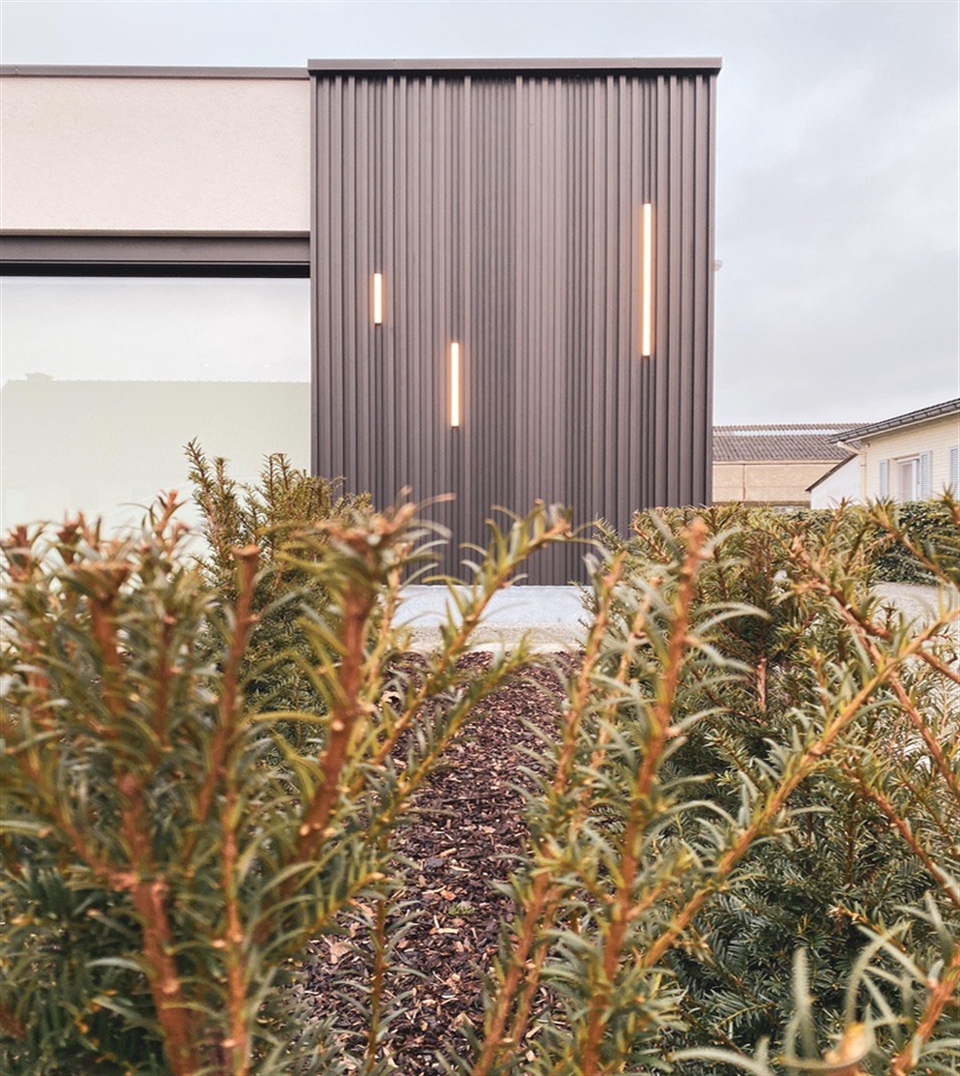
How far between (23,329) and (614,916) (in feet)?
29.8

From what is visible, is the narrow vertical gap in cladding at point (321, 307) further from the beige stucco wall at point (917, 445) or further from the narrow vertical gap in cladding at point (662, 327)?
the beige stucco wall at point (917, 445)

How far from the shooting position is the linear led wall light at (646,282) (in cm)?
666

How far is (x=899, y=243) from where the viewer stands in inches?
1773

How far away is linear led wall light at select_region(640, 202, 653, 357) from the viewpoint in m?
6.66

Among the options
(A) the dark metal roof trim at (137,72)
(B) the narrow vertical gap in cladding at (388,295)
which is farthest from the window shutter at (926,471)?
(A) the dark metal roof trim at (137,72)

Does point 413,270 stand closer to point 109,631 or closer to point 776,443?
point 109,631

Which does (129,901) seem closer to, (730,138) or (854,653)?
(854,653)

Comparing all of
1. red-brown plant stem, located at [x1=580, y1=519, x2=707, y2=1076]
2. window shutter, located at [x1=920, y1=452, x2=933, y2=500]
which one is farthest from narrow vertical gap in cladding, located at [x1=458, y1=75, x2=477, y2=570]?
window shutter, located at [x1=920, y1=452, x2=933, y2=500]

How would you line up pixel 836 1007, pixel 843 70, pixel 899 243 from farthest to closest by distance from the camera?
1. pixel 899 243
2. pixel 843 70
3. pixel 836 1007

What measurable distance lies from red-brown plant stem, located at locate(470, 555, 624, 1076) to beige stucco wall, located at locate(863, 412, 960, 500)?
694 inches

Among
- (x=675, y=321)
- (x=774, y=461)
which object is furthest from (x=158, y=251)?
(x=774, y=461)

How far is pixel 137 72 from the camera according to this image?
22.5ft

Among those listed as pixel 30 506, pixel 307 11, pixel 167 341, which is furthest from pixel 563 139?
pixel 307 11

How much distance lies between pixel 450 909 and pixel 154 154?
25.5 ft
